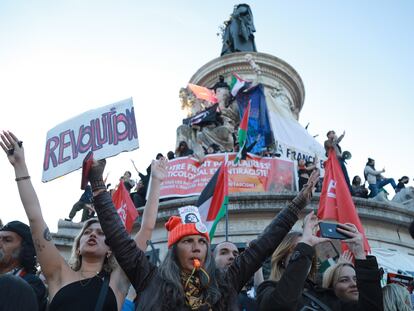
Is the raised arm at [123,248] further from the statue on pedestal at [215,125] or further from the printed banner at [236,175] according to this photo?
the statue on pedestal at [215,125]

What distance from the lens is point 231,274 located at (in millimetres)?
3189

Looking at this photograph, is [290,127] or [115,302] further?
[290,127]

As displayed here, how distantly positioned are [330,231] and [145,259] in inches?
51.9

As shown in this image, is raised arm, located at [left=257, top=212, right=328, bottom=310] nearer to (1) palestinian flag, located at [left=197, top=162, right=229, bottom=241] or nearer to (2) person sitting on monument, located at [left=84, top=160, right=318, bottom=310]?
(2) person sitting on monument, located at [left=84, top=160, right=318, bottom=310]

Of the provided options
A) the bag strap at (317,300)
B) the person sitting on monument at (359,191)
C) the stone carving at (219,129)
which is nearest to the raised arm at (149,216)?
the bag strap at (317,300)

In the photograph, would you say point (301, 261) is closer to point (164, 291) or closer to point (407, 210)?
point (164, 291)

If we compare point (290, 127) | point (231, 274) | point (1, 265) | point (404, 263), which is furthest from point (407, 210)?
point (1, 265)

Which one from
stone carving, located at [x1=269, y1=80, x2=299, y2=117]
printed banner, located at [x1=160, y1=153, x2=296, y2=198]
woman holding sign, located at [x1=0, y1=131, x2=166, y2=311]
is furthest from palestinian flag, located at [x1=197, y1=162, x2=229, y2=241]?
stone carving, located at [x1=269, y1=80, x2=299, y2=117]

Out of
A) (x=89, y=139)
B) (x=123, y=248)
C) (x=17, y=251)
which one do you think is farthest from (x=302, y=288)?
(x=89, y=139)

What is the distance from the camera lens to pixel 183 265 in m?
3.17

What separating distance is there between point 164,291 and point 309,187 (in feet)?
4.78

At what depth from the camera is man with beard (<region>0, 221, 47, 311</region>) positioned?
3516 mm

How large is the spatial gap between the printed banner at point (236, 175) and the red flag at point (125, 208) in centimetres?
189

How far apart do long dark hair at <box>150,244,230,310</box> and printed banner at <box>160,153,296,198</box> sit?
25.4ft
